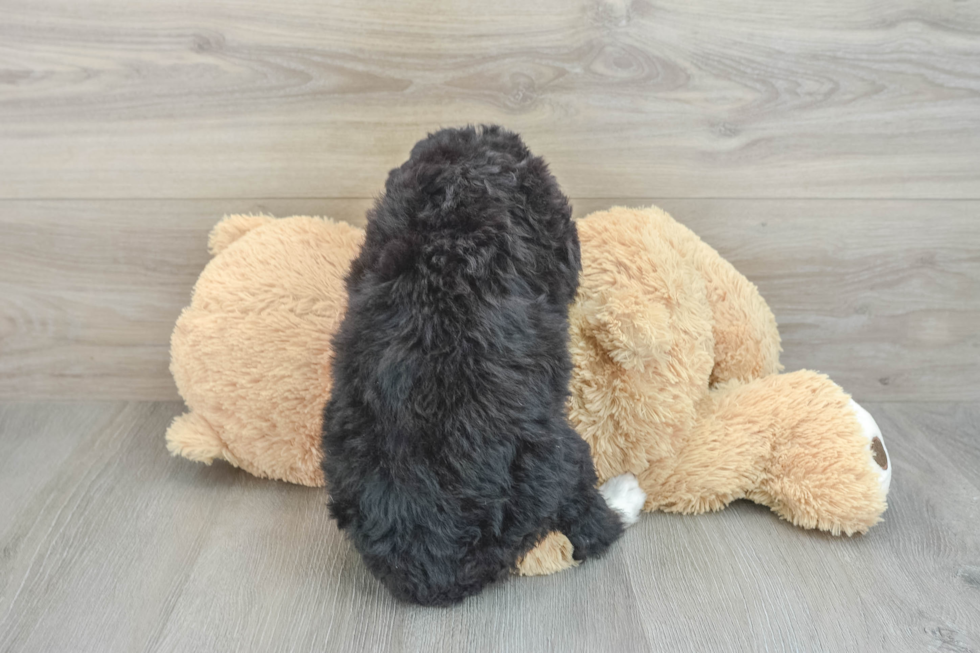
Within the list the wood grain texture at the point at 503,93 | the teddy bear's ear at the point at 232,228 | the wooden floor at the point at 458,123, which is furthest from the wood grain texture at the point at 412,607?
the wood grain texture at the point at 503,93

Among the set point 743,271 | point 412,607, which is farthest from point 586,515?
point 743,271

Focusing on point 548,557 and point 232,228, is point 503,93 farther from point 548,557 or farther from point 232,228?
point 548,557

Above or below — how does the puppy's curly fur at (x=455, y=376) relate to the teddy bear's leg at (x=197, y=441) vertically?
above

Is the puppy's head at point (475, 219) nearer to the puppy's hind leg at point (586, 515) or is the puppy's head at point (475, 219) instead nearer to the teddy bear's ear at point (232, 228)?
the puppy's hind leg at point (586, 515)

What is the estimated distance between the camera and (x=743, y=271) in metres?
1.01

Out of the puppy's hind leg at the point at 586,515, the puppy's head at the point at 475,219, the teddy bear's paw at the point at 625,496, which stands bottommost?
→ the teddy bear's paw at the point at 625,496

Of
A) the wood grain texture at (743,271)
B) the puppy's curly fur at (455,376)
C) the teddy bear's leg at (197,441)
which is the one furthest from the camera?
the wood grain texture at (743,271)

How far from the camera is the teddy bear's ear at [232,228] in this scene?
0.92 meters

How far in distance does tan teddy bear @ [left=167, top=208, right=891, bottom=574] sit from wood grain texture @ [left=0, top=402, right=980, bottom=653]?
0.05 m

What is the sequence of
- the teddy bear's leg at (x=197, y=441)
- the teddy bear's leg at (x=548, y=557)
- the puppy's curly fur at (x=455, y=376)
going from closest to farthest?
the puppy's curly fur at (x=455, y=376) → the teddy bear's leg at (x=548, y=557) → the teddy bear's leg at (x=197, y=441)

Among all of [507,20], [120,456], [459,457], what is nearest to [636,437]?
[459,457]

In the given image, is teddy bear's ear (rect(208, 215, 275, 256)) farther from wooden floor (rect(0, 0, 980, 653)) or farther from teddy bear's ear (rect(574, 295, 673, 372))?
teddy bear's ear (rect(574, 295, 673, 372))

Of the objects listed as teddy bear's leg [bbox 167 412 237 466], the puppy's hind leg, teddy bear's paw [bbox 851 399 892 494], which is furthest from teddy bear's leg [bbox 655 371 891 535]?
teddy bear's leg [bbox 167 412 237 466]

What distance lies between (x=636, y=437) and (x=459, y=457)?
242mm
